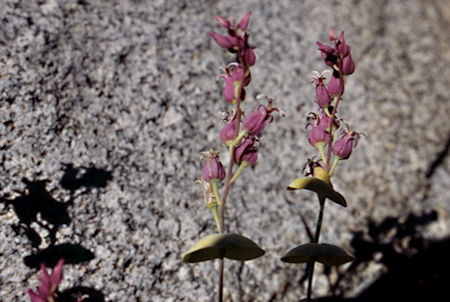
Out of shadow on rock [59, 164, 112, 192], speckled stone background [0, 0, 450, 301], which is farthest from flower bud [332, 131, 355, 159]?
shadow on rock [59, 164, 112, 192]

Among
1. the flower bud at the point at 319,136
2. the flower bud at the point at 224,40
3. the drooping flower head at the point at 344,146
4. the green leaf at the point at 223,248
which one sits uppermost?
the flower bud at the point at 224,40

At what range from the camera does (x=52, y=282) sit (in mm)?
759

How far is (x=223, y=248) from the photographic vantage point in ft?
2.98

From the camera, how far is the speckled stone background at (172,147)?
3.55 feet

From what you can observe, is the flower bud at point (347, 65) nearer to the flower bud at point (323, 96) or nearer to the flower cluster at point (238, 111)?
the flower bud at point (323, 96)

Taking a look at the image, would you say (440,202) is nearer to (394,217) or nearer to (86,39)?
(394,217)

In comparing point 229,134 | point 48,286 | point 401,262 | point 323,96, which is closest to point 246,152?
point 229,134

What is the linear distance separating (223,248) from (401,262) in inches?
29.9

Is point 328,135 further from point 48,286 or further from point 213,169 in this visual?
point 48,286

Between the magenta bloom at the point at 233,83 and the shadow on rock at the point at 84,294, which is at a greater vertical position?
the magenta bloom at the point at 233,83

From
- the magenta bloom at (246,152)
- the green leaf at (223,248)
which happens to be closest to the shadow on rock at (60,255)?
the green leaf at (223,248)

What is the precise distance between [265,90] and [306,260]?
0.64m

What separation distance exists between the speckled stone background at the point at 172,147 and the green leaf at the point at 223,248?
23 cm

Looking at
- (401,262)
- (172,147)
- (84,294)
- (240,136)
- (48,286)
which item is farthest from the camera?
(401,262)
